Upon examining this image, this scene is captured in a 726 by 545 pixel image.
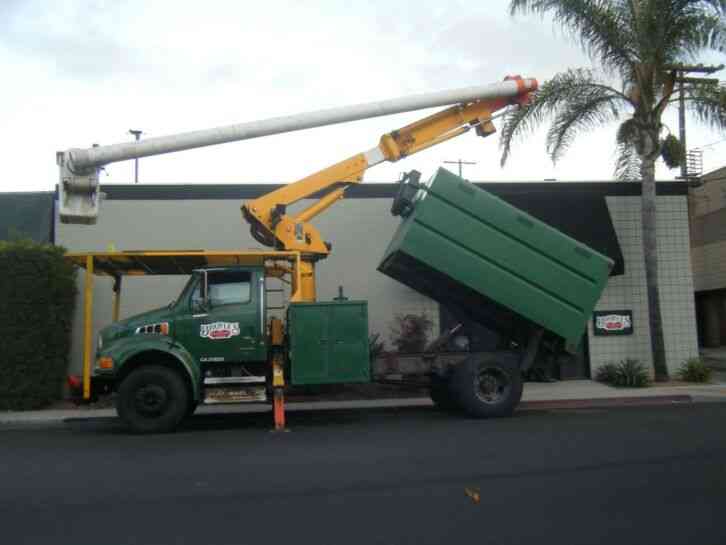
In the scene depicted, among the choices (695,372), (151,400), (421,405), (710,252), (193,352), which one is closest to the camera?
(151,400)

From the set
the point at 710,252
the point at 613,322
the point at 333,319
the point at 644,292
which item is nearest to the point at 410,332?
the point at 613,322

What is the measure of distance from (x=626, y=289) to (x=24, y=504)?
14.3 m

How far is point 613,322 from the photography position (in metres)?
17.2

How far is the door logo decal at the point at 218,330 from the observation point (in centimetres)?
1076

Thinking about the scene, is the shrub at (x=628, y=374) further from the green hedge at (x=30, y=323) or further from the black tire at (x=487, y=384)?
the green hedge at (x=30, y=323)

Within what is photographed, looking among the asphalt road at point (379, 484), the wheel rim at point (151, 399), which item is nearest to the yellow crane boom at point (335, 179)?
the wheel rim at point (151, 399)

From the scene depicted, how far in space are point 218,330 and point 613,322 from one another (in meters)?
10.3

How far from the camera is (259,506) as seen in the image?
21.0 ft

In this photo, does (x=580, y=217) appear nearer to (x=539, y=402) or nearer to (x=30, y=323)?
(x=539, y=402)

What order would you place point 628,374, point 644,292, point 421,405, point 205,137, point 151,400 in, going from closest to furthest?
point 151,400
point 205,137
point 421,405
point 628,374
point 644,292

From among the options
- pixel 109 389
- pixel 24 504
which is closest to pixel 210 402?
pixel 109 389

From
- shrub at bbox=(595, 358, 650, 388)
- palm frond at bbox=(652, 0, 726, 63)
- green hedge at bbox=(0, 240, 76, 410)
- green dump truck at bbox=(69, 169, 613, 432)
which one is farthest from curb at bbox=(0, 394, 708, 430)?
palm frond at bbox=(652, 0, 726, 63)

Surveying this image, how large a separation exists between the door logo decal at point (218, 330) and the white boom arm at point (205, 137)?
2.36 meters

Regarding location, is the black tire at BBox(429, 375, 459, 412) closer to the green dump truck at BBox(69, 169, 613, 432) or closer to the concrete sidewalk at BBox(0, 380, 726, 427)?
the green dump truck at BBox(69, 169, 613, 432)
